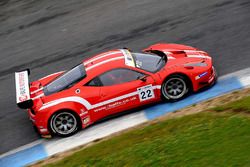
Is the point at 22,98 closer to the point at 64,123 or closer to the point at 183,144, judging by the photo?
the point at 64,123

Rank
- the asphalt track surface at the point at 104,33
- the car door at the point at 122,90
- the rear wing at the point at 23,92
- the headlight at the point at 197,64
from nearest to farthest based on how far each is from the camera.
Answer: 1. the rear wing at the point at 23,92
2. the car door at the point at 122,90
3. the headlight at the point at 197,64
4. the asphalt track surface at the point at 104,33

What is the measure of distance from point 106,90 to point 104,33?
5365mm

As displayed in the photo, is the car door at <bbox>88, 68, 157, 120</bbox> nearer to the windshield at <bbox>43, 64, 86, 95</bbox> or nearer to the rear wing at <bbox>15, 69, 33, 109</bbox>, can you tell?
the windshield at <bbox>43, 64, 86, 95</bbox>

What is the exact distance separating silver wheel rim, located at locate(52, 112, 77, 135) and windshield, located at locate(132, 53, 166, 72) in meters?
1.98

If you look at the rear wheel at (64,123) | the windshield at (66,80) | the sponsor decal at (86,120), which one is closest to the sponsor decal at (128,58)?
the windshield at (66,80)

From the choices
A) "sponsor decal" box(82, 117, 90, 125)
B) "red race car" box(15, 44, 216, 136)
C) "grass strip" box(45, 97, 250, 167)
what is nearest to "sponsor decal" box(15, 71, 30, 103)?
"red race car" box(15, 44, 216, 136)

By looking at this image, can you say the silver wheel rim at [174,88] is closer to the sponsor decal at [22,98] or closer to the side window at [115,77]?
the side window at [115,77]

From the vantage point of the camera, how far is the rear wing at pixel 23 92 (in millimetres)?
11752

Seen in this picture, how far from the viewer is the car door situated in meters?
11.9

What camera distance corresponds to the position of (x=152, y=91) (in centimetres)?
1198

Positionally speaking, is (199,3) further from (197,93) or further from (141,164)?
(141,164)

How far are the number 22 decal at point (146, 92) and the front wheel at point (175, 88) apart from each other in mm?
288

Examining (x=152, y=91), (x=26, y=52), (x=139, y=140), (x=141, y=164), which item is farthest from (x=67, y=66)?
(x=141, y=164)

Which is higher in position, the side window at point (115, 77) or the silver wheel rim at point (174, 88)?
the side window at point (115, 77)
